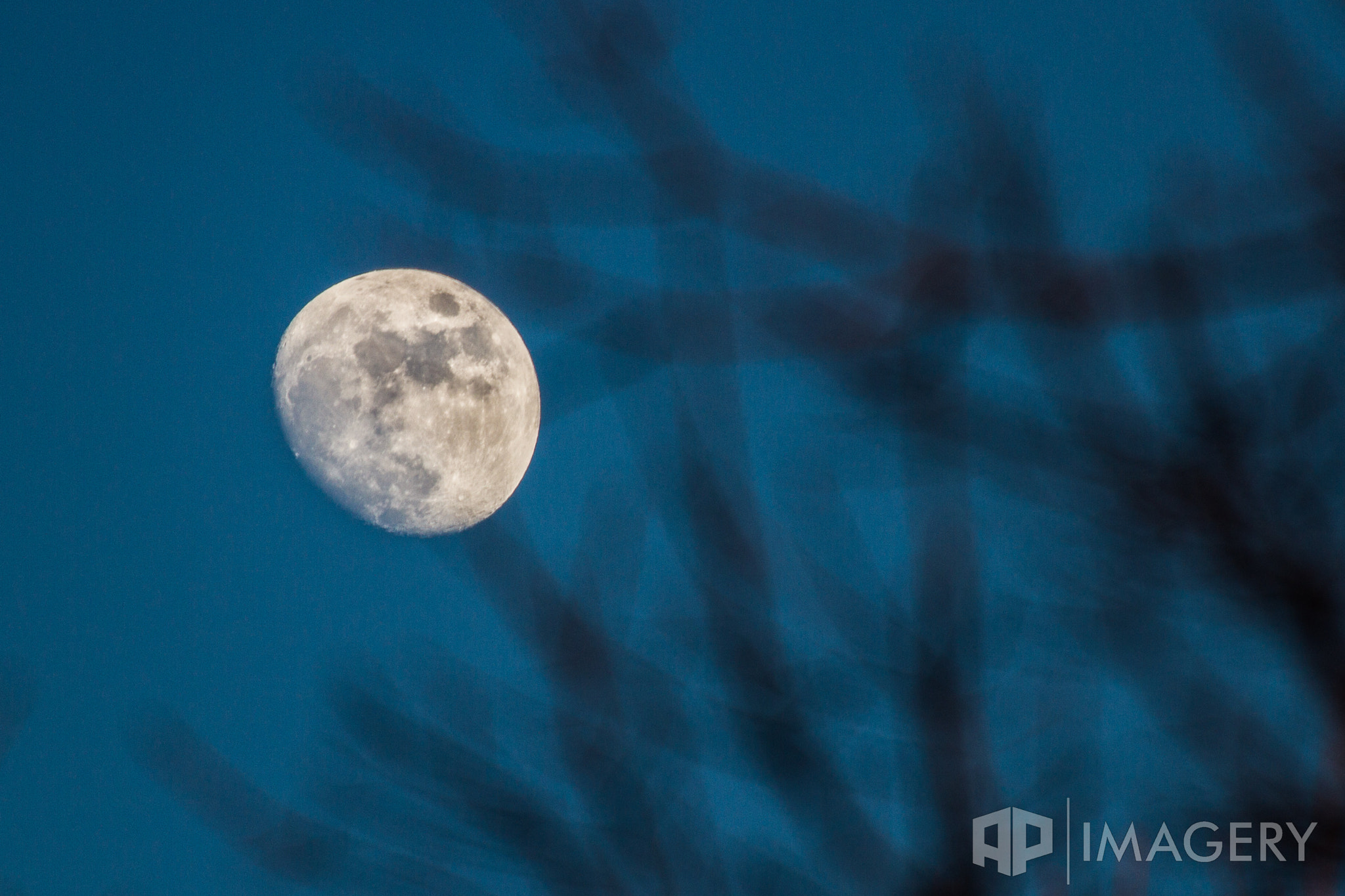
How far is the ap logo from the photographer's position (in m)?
1.82

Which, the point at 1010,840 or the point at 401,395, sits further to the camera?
the point at 401,395

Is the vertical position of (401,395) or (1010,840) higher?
(401,395)

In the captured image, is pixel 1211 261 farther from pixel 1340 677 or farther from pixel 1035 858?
pixel 1035 858

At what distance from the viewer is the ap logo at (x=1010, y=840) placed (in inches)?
71.5

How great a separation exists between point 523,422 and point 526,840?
627 cm

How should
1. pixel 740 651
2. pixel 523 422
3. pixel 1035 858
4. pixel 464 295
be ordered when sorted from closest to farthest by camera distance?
pixel 740 651, pixel 1035 858, pixel 464 295, pixel 523 422

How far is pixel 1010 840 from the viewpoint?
6.77ft

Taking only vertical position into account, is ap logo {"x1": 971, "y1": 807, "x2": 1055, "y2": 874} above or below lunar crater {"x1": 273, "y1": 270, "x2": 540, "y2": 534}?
below

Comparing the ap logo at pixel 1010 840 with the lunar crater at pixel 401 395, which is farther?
the lunar crater at pixel 401 395

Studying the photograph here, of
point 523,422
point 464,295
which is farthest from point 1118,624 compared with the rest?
point 523,422

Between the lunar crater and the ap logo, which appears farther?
the lunar crater

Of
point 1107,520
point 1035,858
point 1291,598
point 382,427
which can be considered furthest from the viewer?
point 382,427

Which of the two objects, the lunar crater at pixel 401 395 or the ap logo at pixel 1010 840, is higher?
the lunar crater at pixel 401 395

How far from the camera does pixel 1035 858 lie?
213 centimetres
